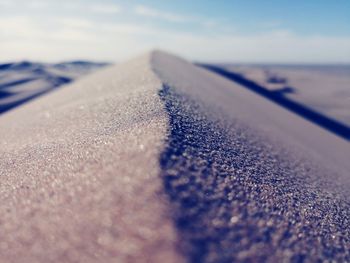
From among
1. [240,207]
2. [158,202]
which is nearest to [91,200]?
[158,202]

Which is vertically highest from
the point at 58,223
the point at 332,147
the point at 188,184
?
the point at 188,184

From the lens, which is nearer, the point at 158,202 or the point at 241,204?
the point at 158,202

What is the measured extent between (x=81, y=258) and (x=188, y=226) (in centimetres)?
24

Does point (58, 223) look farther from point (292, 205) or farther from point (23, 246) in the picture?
point (292, 205)

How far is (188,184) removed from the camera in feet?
3.12

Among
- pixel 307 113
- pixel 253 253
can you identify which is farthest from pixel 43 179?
pixel 307 113

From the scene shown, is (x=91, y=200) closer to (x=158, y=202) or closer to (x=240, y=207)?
(x=158, y=202)

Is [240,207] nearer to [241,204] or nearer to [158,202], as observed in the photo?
[241,204]

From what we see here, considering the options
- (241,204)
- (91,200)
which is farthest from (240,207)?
(91,200)

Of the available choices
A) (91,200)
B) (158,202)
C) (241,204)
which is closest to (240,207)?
Answer: (241,204)

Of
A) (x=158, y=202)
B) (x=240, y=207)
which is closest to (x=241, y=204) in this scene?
(x=240, y=207)

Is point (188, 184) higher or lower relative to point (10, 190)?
higher

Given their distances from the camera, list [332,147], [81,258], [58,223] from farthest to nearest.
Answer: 1. [332,147]
2. [58,223]
3. [81,258]

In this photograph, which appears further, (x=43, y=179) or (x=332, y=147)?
(x=332, y=147)
